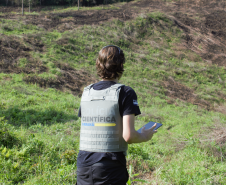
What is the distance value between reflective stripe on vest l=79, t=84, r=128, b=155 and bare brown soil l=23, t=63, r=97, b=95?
9901mm

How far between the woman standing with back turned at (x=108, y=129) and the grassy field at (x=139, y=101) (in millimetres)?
1661

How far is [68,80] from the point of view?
12.3m

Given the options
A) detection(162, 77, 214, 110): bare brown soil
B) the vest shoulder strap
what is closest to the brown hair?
the vest shoulder strap

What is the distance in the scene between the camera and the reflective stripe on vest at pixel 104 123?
1479 mm

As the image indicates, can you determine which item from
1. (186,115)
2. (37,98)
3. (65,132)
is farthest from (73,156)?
(186,115)

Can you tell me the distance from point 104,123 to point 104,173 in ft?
1.21

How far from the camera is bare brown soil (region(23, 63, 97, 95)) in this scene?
11059 millimetres

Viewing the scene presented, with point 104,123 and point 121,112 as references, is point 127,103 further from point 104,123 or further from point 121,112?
point 104,123

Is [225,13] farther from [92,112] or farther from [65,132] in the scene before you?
[92,112]

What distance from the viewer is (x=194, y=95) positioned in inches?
552

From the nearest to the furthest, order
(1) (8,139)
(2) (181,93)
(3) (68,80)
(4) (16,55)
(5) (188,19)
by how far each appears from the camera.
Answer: (1) (8,139) < (3) (68,80) < (4) (16,55) < (2) (181,93) < (5) (188,19)

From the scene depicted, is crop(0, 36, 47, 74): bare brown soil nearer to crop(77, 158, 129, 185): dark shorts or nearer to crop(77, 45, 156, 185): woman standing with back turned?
crop(77, 45, 156, 185): woman standing with back turned

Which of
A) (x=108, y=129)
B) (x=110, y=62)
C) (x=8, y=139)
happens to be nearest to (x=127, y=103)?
(x=108, y=129)

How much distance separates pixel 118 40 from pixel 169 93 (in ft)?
27.3
